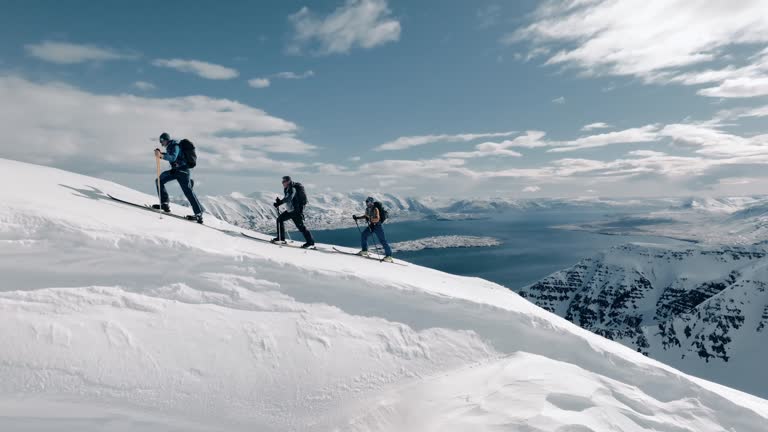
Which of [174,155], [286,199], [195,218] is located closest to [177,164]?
[174,155]

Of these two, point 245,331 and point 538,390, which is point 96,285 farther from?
point 538,390

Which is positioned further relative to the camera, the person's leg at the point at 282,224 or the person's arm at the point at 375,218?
the person's arm at the point at 375,218

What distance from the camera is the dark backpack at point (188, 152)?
39.7ft

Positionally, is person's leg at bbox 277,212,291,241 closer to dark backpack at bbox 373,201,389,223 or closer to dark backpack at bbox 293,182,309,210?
dark backpack at bbox 293,182,309,210

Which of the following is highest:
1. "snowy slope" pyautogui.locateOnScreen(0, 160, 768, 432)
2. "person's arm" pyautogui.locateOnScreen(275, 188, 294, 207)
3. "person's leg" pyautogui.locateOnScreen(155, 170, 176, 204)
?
"person's leg" pyautogui.locateOnScreen(155, 170, 176, 204)

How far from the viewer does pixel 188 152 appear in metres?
12.2

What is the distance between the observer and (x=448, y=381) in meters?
6.75

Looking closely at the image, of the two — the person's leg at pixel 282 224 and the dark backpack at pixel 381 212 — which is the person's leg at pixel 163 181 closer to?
the person's leg at pixel 282 224

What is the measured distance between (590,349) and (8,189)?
44.9 ft

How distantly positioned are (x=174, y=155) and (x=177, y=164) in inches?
13.0

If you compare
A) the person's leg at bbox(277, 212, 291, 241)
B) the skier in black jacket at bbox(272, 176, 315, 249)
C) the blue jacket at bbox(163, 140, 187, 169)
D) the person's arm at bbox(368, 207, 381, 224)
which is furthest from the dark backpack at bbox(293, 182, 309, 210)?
the blue jacket at bbox(163, 140, 187, 169)

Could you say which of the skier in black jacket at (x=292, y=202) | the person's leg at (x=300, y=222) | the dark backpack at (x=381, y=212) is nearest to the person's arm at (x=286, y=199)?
the skier in black jacket at (x=292, y=202)

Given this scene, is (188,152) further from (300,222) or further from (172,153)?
(300,222)

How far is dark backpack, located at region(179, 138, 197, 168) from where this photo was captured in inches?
477
